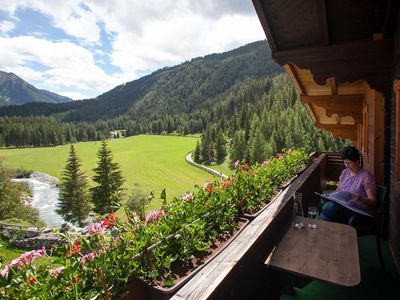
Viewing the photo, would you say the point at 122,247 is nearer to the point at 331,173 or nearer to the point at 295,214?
the point at 295,214

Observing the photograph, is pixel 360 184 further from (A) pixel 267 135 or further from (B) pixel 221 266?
→ (A) pixel 267 135

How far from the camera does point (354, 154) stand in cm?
408

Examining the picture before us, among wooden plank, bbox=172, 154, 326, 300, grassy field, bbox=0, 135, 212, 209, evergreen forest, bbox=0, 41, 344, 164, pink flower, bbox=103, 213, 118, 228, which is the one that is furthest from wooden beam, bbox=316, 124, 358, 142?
grassy field, bbox=0, 135, 212, 209

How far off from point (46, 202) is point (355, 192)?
178 feet

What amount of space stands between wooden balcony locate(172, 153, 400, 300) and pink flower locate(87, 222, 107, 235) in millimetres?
796

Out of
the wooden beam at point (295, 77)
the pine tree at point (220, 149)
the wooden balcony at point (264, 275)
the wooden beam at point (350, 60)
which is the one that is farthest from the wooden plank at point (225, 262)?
the pine tree at point (220, 149)

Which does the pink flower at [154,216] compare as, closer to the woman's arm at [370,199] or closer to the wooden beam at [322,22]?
the woman's arm at [370,199]

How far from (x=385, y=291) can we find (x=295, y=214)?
134 centimetres

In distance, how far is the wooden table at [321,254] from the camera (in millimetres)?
2182

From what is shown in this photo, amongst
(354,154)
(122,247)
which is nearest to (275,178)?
(354,154)

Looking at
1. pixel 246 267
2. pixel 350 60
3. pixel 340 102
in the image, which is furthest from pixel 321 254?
pixel 340 102

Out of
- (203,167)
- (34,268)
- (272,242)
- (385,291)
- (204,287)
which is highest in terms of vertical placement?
(34,268)

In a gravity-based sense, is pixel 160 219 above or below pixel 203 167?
above

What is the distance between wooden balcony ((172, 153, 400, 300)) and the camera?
5.97 ft
